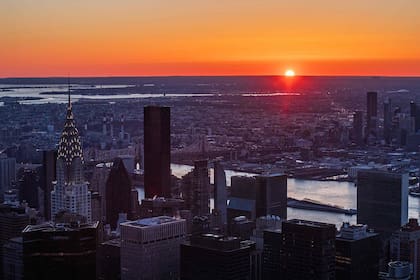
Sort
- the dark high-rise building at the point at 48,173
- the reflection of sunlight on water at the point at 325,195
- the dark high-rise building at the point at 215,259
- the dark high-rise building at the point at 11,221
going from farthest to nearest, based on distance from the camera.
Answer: the reflection of sunlight on water at the point at 325,195 < the dark high-rise building at the point at 48,173 < the dark high-rise building at the point at 11,221 < the dark high-rise building at the point at 215,259

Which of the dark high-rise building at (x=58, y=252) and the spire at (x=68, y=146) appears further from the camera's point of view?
the spire at (x=68, y=146)

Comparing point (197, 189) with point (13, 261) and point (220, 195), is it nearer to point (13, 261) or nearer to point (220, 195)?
point (220, 195)

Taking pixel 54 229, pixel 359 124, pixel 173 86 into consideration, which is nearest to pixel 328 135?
pixel 359 124

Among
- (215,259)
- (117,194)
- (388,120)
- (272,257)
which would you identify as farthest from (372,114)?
(215,259)

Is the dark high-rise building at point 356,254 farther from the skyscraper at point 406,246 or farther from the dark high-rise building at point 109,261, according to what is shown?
the dark high-rise building at point 109,261

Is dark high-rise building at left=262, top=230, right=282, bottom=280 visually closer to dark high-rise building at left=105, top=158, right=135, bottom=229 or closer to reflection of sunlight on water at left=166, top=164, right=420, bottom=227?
dark high-rise building at left=105, top=158, right=135, bottom=229

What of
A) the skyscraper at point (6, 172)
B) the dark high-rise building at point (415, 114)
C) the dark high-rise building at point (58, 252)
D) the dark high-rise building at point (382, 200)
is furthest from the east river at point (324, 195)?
the dark high-rise building at point (415, 114)

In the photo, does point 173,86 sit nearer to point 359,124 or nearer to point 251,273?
point 359,124
